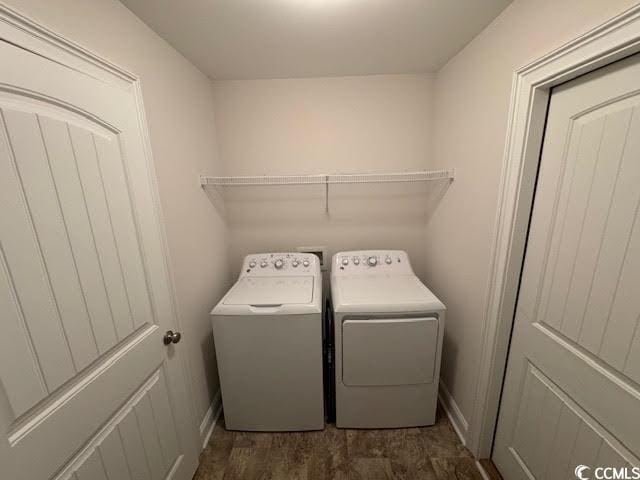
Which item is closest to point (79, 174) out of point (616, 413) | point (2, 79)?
point (2, 79)

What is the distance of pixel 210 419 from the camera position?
1725mm

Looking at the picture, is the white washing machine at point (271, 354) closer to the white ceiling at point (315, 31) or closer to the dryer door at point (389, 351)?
the dryer door at point (389, 351)

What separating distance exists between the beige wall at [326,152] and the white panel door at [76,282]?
949 millimetres

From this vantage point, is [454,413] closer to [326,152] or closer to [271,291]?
[271,291]

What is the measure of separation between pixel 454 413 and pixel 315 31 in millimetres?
2437

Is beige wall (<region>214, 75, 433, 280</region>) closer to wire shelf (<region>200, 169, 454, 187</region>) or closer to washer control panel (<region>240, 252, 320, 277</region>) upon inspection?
wire shelf (<region>200, 169, 454, 187</region>)

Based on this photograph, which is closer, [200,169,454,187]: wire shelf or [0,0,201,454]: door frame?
[0,0,201,454]: door frame

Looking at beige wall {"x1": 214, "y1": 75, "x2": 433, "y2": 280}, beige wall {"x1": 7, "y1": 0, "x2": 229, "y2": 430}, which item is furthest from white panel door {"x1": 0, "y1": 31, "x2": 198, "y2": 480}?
beige wall {"x1": 214, "y1": 75, "x2": 433, "y2": 280}

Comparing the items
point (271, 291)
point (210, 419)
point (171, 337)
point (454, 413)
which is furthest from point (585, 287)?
point (210, 419)

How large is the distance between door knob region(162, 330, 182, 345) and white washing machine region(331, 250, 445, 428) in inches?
32.5

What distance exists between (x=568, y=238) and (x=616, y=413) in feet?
1.93

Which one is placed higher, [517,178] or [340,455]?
[517,178]

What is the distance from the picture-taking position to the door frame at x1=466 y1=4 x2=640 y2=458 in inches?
30.0

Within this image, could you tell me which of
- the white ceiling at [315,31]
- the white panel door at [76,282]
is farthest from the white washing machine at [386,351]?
the white ceiling at [315,31]
